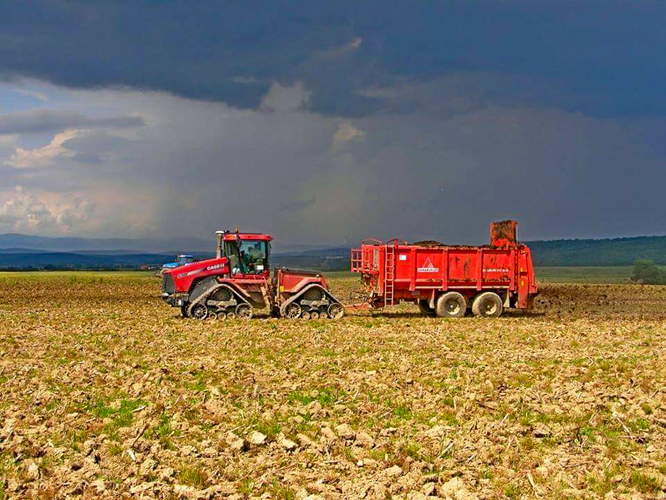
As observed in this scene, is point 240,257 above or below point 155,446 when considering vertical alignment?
above

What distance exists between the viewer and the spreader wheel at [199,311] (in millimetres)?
24609

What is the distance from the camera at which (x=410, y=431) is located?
33.6 ft

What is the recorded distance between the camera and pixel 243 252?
2480 cm

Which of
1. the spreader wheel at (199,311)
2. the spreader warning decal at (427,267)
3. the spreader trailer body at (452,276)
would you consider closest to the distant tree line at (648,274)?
the spreader trailer body at (452,276)

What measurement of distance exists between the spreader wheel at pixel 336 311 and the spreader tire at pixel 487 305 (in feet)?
17.1

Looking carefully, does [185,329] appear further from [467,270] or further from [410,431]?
[410,431]

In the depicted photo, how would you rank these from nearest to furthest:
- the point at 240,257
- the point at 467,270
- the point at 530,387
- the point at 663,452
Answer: the point at 663,452 → the point at 530,387 → the point at 240,257 → the point at 467,270

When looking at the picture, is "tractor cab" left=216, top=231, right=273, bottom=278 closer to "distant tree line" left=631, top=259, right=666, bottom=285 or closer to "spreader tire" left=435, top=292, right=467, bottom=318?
"spreader tire" left=435, top=292, right=467, bottom=318

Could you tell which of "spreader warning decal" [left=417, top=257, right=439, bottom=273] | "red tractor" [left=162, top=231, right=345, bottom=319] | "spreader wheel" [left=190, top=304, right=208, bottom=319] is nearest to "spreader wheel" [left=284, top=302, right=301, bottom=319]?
"red tractor" [left=162, top=231, right=345, bottom=319]

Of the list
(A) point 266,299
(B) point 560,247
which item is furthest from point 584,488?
(B) point 560,247

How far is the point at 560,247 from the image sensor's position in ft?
557

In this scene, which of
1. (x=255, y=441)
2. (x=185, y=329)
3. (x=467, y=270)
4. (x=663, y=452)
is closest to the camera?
(x=663, y=452)

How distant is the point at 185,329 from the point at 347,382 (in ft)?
32.1

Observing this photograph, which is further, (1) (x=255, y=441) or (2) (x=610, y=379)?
(2) (x=610, y=379)
